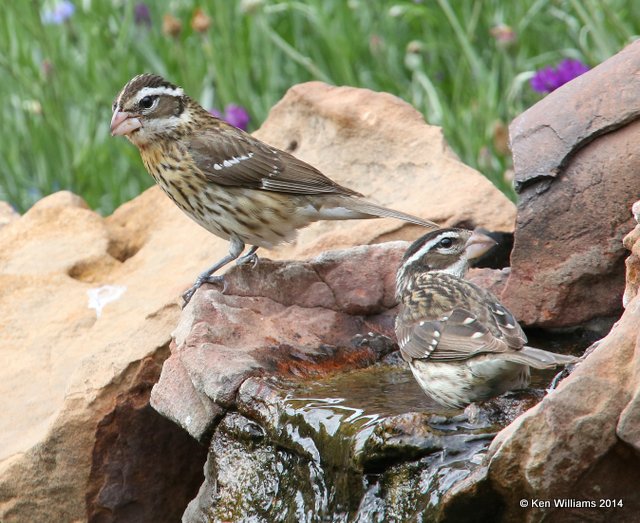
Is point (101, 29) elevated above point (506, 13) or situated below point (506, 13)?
above

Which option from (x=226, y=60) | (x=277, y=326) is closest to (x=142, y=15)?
(x=226, y=60)

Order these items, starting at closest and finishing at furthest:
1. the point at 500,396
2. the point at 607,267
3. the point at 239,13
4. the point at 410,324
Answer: the point at 500,396 < the point at 410,324 < the point at 607,267 < the point at 239,13

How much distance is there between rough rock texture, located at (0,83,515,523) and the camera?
566 cm

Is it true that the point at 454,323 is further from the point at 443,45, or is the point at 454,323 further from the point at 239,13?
the point at 239,13

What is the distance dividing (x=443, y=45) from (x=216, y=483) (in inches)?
210

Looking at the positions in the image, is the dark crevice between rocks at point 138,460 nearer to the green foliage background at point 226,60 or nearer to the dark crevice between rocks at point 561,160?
the dark crevice between rocks at point 561,160

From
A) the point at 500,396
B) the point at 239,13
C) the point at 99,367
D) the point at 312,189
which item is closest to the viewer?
the point at 500,396

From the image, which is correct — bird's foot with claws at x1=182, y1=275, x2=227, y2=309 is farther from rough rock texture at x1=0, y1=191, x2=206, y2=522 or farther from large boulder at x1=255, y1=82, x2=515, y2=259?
large boulder at x1=255, y1=82, x2=515, y2=259

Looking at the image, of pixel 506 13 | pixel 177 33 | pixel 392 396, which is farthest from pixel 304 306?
pixel 506 13

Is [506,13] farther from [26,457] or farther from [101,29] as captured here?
[26,457]

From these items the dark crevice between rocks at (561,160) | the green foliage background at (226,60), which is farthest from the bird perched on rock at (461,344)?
the green foliage background at (226,60)

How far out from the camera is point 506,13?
31.6ft

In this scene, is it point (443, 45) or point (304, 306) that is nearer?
point (304, 306)

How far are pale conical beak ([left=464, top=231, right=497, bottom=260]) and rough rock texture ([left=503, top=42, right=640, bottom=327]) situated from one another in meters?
0.13
